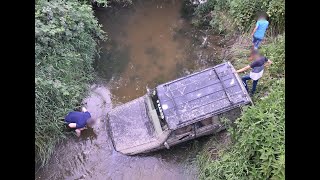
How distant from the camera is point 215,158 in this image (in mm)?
8297

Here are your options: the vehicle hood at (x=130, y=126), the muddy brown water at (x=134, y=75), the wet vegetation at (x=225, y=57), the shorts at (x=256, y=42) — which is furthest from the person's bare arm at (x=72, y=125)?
the shorts at (x=256, y=42)

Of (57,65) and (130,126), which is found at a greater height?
(57,65)

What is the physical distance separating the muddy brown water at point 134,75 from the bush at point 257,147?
105 centimetres

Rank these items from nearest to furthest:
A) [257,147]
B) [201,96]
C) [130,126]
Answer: [257,147] → [201,96] → [130,126]

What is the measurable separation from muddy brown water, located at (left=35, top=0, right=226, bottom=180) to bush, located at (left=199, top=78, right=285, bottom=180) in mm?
1049

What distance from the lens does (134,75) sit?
35.4ft

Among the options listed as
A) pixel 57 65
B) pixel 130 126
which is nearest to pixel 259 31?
pixel 130 126

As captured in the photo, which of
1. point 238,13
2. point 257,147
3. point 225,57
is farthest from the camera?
point 238,13

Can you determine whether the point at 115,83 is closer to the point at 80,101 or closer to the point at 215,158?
the point at 80,101

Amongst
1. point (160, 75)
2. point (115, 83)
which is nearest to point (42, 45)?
point (115, 83)

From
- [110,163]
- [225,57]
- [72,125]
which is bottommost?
[110,163]

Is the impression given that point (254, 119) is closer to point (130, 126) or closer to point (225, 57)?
point (130, 126)

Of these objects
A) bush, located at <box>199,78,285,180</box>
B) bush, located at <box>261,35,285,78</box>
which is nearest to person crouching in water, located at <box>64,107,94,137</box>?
bush, located at <box>199,78,285,180</box>

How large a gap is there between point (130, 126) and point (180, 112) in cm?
153
